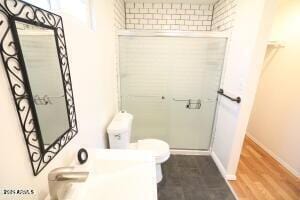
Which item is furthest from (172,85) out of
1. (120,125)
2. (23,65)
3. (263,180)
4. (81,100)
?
(23,65)

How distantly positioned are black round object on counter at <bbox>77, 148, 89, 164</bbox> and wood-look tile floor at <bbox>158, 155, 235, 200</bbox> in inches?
42.1

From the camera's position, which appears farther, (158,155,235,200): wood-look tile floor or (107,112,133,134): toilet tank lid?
(158,155,235,200): wood-look tile floor

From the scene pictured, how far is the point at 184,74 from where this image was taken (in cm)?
219

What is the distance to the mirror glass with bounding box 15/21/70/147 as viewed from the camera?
62 cm

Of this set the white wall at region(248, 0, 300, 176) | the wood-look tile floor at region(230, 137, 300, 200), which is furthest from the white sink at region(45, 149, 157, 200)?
the white wall at region(248, 0, 300, 176)

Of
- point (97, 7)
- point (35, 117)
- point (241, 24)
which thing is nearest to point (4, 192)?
point (35, 117)

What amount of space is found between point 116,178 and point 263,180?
1.91 metres

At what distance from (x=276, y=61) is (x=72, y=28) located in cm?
275

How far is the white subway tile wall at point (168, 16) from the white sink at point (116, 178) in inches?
85.2

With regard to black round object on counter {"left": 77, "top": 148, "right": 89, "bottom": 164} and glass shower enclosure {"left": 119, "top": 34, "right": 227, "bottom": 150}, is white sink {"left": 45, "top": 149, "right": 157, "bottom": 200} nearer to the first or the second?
black round object on counter {"left": 77, "top": 148, "right": 89, "bottom": 164}

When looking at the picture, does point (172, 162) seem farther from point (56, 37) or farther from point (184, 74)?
point (56, 37)

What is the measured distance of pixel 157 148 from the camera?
1828mm

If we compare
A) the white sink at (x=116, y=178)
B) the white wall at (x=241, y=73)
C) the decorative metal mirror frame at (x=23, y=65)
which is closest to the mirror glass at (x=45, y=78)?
the decorative metal mirror frame at (x=23, y=65)

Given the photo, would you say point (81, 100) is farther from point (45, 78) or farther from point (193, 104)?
point (193, 104)
